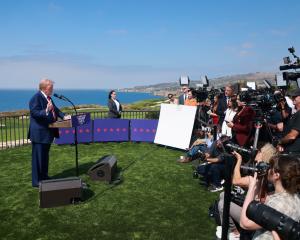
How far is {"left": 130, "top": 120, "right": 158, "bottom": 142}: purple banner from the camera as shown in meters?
13.1

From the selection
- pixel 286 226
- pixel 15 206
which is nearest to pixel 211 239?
pixel 286 226

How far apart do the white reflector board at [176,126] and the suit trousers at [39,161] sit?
540cm

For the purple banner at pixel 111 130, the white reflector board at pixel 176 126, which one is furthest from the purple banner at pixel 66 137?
the white reflector board at pixel 176 126

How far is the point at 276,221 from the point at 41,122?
604 centimetres

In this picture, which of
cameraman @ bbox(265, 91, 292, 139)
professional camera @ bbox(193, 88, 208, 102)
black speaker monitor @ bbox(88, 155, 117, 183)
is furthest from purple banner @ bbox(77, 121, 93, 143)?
cameraman @ bbox(265, 91, 292, 139)

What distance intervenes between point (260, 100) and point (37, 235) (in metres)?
4.81

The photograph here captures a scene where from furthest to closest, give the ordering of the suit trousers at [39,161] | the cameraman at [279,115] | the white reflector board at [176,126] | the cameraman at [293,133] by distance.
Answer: the white reflector board at [176,126] < the cameraman at [279,115] < the suit trousers at [39,161] < the cameraman at [293,133]

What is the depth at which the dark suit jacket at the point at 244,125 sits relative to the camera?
282 inches

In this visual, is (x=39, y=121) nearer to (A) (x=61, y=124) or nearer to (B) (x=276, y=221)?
(A) (x=61, y=124)

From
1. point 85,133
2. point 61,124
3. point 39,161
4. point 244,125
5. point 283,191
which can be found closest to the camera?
point 283,191

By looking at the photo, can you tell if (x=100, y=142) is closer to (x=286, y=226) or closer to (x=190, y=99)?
(x=190, y=99)

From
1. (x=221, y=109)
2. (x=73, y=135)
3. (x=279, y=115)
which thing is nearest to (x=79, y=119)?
(x=221, y=109)

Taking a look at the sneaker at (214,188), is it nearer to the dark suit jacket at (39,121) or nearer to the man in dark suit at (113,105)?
the dark suit jacket at (39,121)

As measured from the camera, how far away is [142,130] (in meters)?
13.2
